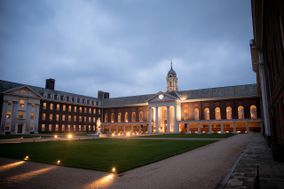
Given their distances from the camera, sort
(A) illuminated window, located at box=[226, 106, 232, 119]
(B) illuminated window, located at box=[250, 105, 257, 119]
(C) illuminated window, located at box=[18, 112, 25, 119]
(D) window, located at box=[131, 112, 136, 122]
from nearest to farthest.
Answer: (C) illuminated window, located at box=[18, 112, 25, 119], (B) illuminated window, located at box=[250, 105, 257, 119], (A) illuminated window, located at box=[226, 106, 232, 119], (D) window, located at box=[131, 112, 136, 122]

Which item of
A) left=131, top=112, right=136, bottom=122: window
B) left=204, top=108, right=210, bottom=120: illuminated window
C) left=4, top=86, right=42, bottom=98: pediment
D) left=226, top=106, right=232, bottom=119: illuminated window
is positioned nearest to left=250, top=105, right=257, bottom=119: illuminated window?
left=226, top=106, right=232, bottom=119: illuminated window

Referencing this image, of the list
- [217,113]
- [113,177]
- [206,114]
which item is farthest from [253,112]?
[113,177]

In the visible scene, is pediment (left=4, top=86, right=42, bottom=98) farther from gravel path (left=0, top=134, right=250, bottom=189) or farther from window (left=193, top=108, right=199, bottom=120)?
gravel path (left=0, top=134, right=250, bottom=189)

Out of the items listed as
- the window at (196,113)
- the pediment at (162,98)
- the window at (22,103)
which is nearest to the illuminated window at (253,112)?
the window at (196,113)

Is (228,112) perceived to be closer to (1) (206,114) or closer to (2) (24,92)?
(1) (206,114)

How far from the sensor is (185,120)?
222 ft

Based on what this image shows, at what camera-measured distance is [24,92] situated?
195ft

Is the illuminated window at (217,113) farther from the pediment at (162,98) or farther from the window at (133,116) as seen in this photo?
the window at (133,116)

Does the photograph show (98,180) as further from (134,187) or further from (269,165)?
(269,165)

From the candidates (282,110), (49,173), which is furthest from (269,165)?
(49,173)

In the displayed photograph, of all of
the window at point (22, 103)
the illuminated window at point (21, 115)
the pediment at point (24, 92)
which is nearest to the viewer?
the pediment at point (24, 92)

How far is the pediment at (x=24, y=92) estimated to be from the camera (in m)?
55.7

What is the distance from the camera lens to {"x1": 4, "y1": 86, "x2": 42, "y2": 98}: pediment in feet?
183

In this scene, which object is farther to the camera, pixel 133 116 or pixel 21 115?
pixel 133 116
